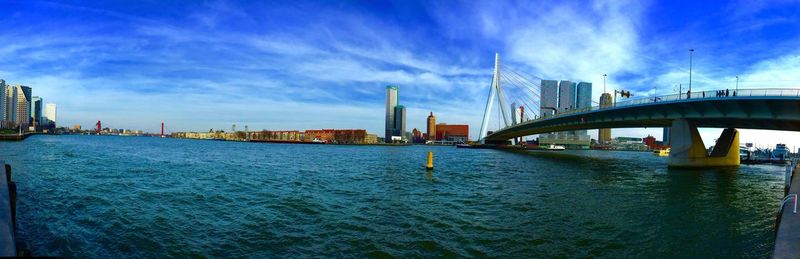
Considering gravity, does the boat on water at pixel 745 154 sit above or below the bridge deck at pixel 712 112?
below

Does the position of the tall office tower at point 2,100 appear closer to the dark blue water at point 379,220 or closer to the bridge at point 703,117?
the dark blue water at point 379,220

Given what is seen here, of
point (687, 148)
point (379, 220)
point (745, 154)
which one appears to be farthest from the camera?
point (745, 154)

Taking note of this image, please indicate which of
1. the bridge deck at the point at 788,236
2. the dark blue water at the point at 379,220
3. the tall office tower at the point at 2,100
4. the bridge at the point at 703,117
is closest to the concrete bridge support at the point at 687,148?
the bridge at the point at 703,117

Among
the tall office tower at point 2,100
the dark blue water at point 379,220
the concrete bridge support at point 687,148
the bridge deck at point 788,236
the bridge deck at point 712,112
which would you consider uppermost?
the tall office tower at point 2,100

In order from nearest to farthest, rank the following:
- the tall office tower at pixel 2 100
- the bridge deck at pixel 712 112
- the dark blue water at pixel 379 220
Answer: the dark blue water at pixel 379 220 → the bridge deck at pixel 712 112 → the tall office tower at pixel 2 100

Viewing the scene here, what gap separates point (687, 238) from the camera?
1255 cm

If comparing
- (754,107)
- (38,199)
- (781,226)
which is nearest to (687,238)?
(781,226)

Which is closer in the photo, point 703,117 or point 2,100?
point 703,117

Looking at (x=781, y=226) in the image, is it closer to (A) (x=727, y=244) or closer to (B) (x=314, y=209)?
(A) (x=727, y=244)

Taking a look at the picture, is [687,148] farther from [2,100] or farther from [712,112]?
[2,100]


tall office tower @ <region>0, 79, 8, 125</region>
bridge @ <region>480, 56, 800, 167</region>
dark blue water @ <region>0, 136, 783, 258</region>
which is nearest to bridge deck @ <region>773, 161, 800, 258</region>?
dark blue water @ <region>0, 136, 783, 258</region>

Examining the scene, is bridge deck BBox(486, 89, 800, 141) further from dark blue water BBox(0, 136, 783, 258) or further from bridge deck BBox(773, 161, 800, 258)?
bridge deck BBox(773, 161, 800, 258)

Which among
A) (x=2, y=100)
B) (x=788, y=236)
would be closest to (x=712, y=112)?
(x=788, y=236)

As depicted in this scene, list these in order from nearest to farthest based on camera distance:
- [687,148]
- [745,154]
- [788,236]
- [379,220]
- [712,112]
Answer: [788,236] → [379,220] → [712,112] → [687,148] → [745,154]
